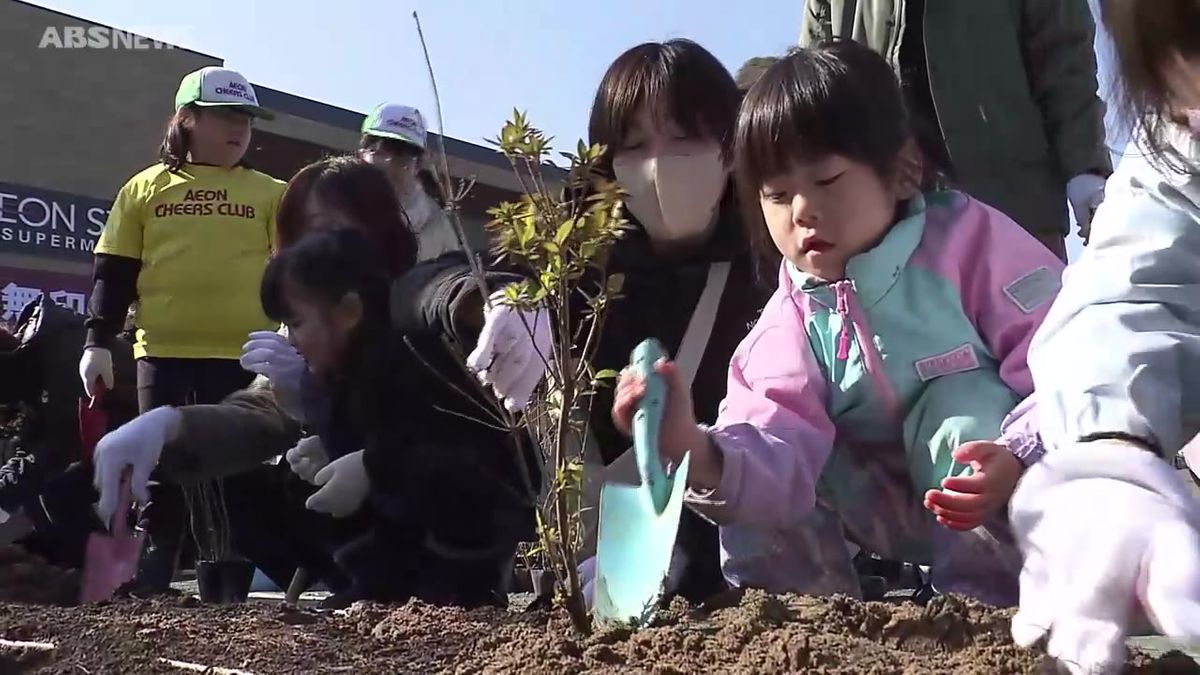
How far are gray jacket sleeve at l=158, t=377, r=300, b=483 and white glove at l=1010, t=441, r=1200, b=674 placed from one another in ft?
7.00

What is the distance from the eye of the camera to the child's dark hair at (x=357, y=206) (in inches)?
99.9

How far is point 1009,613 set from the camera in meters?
1.24

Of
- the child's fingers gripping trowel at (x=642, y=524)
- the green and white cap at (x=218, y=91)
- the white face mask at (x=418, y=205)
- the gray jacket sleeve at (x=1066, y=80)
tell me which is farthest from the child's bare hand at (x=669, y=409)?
the green and white cap at (x=218, y=91)

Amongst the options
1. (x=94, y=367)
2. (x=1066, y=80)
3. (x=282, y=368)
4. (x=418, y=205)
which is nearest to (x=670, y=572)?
(x=282, y=368)

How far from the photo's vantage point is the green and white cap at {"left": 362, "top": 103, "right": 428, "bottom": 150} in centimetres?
385

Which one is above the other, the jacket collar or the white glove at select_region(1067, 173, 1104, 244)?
the white glove at select_region(1067, 173, 1104, 244)

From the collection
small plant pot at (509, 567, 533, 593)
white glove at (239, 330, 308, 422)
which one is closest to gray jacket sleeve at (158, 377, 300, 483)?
white glove at (239, 330, 308, 422)

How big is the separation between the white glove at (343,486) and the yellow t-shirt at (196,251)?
123 centimetres

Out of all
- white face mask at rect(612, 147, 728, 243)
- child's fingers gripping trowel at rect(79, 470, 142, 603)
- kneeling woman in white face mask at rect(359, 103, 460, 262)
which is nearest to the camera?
white face mask at rect(612, 147, 728, 243)

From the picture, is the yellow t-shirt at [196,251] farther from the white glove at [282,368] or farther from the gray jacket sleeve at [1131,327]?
the gray jacket sleeve at [1131,327]

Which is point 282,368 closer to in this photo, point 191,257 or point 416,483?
point 416,483

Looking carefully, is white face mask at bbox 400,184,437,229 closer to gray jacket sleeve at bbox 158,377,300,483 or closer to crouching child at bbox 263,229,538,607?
gray jacket sleeve at bbox 158,377,300,483

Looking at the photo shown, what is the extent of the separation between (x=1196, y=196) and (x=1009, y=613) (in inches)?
18.9

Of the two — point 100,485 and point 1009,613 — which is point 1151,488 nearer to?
point 1009,613
